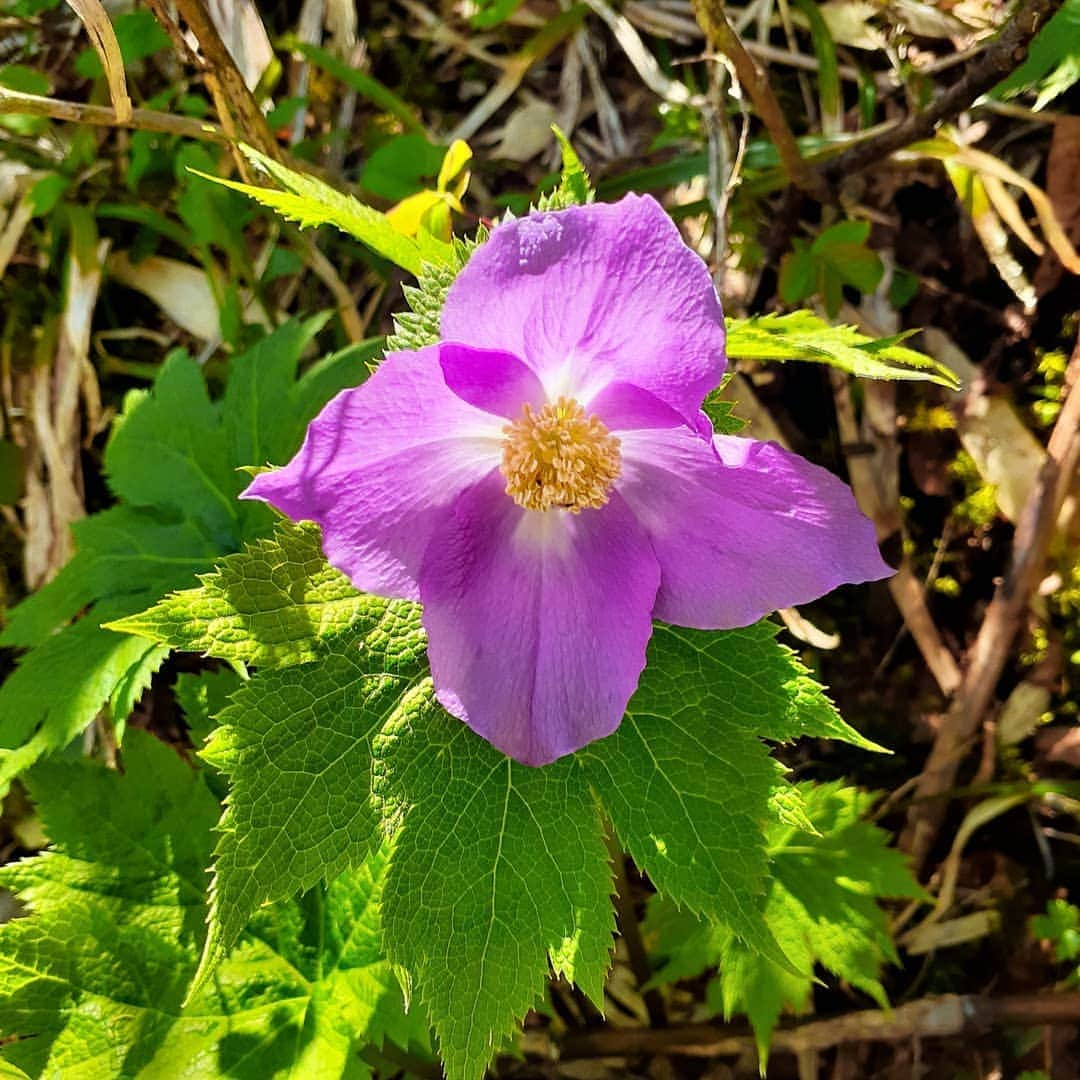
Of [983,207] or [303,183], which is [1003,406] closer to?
[983,207]

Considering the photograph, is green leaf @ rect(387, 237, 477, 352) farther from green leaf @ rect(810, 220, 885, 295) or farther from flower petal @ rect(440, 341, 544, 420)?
green leaf @ rect(810, 220, 885, 295)

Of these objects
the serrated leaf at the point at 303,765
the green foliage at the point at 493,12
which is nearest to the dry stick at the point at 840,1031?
the serrated leaf at the point at 303,765

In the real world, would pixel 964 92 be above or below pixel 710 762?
above

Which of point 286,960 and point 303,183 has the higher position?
point 303,183

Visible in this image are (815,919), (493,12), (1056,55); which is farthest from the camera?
(493,12)

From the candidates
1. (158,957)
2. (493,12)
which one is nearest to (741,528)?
(158,957)

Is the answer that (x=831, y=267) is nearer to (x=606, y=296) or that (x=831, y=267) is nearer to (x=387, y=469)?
(x=606, y=296)

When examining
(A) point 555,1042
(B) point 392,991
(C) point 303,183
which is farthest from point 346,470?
(A) point 555,1042
